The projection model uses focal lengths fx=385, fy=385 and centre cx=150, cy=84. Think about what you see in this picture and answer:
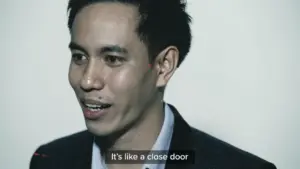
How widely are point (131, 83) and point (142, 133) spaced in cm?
17

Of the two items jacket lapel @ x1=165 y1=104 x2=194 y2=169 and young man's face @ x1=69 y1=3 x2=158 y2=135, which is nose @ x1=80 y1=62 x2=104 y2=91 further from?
jacket lapel @ x1=165 y1=104 x2=194 y2=169

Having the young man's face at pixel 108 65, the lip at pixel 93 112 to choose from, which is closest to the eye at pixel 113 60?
the young man's face at pixel 108 65

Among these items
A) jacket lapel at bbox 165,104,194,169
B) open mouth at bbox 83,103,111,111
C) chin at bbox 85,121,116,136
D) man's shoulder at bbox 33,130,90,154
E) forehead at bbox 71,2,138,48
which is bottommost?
man's shoulder at bbox 33,130,90,154

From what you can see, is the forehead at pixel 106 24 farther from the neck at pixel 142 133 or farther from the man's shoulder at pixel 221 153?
the man's shoulder at pixel 221 153

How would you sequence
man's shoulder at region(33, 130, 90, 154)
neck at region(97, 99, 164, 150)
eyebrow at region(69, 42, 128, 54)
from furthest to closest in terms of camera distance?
man's shoulder at region(33, 130, 90, 154), neck at region(97, 99, 164, 150), eyebrow at region(69, 42, 128, 54)

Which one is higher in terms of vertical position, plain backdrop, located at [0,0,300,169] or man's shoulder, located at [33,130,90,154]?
plain backdrop, located at [0,0,300,169]

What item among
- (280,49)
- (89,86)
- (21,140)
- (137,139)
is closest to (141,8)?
(89,86)

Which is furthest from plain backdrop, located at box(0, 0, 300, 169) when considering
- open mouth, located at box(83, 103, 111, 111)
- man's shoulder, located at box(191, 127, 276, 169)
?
open mouth, located at box(83, 103, 111, 111)

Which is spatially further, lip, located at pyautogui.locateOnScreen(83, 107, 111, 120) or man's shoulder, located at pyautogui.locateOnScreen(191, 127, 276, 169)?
man's shoulder, located at pyautogui.locateOnScreen(191, 127, 276, 169)

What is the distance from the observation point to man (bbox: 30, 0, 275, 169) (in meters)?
1.01

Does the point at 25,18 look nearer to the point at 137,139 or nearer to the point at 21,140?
the point at 21,140

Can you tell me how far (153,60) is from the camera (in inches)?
42.5

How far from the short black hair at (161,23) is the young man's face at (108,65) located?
2 centimetres

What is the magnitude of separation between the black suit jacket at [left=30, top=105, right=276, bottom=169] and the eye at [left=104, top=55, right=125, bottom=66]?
0.26 m
